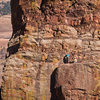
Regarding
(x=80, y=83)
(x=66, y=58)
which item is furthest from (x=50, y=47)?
(x=80, y=83)

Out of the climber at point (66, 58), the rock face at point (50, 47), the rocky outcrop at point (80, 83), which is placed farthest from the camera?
the climber at point (66, 58)

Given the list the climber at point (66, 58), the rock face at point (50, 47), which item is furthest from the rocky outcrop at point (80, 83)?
the climber at point (66, 58)

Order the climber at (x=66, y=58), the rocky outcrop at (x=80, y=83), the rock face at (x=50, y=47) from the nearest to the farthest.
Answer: the rocky outcrop at (x=80, y=83) < the rock face at (x=50, y=47) < the climber at (x=66, y=58)

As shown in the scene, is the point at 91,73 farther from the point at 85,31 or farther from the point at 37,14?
the point at 37,14

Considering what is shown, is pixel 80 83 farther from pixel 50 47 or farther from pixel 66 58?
pixel 50 47

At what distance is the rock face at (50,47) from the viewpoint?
10938mm

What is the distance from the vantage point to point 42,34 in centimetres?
1153

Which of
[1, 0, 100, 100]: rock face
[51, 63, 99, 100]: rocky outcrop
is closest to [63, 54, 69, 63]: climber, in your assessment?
[1, 0, 100, 100]: rock face

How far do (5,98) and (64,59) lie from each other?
2.98m

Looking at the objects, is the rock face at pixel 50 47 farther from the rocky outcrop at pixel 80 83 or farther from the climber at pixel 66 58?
the climber at pixel 66 58

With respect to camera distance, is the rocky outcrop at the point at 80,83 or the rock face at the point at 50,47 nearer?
the rocky outcrop at the point at 80,83

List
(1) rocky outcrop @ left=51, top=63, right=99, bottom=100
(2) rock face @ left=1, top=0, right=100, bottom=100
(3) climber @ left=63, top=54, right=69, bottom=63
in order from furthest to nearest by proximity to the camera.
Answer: (3) climber @ left=63, top=54, right=69, bottom=63
(2) rock face @ left=1, top=0, right=100, bottom=100
(1) rocky outcrop @ left=51, top=63, right=99, bottom=100

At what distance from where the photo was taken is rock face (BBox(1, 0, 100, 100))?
1094 cm

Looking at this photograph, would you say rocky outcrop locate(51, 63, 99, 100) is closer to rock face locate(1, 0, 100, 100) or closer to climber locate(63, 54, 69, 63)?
rock face locate(1, 0, 100, 100)
